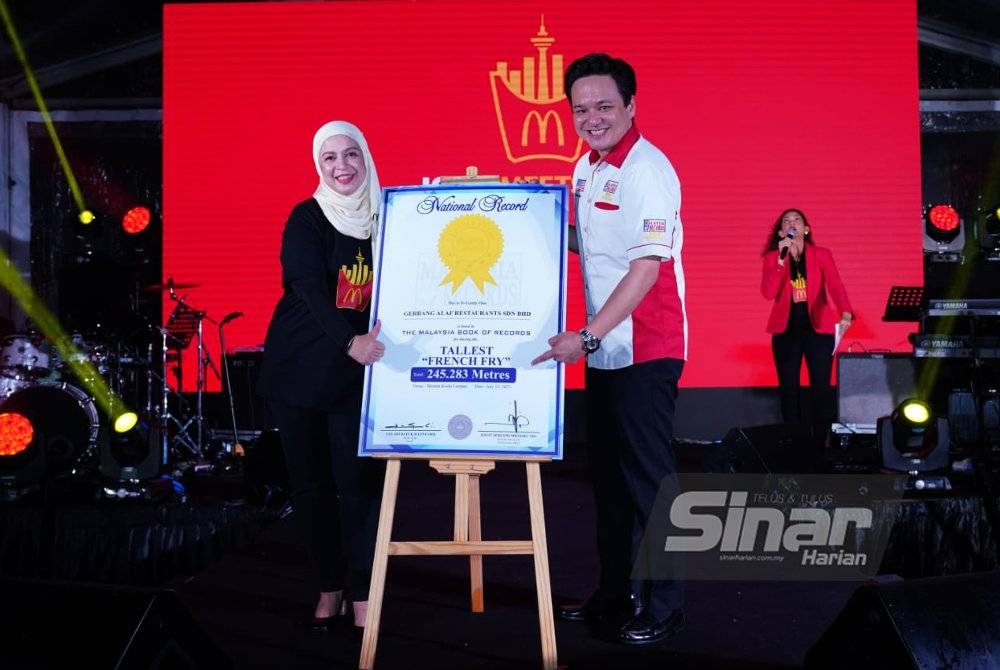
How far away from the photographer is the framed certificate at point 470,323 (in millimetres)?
2422

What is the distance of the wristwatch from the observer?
7.97 feet

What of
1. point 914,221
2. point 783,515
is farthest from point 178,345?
point 914,221

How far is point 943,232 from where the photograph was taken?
6582mm

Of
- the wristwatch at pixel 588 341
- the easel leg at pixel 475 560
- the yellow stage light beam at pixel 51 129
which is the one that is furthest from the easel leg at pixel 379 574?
the yellow stage light beam at pixel 51 129

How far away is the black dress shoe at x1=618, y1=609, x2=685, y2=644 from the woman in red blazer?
3531 millimetres

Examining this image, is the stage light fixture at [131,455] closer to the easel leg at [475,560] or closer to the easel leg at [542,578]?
the easel leg at [475,560]

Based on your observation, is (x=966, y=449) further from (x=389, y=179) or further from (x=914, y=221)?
(x=389, y=179)

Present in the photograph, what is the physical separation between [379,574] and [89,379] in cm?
407

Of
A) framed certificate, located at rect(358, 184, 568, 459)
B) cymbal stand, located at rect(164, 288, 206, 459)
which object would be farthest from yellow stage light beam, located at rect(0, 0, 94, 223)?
framed certificate, located at rect(358, 184, 568, 459)

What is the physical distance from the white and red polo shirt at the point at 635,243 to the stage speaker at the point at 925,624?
39.3 inches

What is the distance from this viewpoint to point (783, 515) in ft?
12.9

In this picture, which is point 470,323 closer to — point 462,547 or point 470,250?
point 470,250

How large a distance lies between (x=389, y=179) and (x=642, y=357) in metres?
5.09
